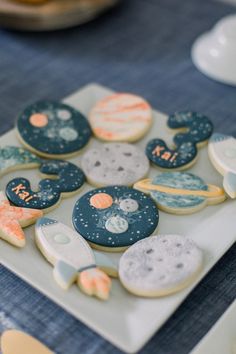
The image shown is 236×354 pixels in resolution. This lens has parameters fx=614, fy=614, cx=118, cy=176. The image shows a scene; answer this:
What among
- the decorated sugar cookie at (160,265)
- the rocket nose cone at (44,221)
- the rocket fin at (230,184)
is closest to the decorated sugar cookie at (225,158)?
the rocket fin at (230,184)

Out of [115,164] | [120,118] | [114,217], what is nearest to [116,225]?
[114,217]

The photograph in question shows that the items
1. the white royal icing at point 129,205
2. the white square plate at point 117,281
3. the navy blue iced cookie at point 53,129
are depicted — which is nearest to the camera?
the white square plate at point 117,281

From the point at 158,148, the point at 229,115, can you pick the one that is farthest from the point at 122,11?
the point at 158,148

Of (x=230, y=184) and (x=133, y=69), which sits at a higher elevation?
(x=230, y=184)

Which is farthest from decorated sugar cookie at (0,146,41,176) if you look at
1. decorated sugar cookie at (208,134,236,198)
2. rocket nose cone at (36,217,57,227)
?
decorated sugar cookie at (208,134,236,198)

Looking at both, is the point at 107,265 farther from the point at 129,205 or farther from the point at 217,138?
the point at 217,138

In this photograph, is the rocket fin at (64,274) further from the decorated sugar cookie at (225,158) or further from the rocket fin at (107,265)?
the decorated sugar cookie at (225,158)

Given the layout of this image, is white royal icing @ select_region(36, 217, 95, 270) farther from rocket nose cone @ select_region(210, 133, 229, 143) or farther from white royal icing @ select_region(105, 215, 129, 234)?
rocket nose cone @ select_region(210, 133, 229, 143)
